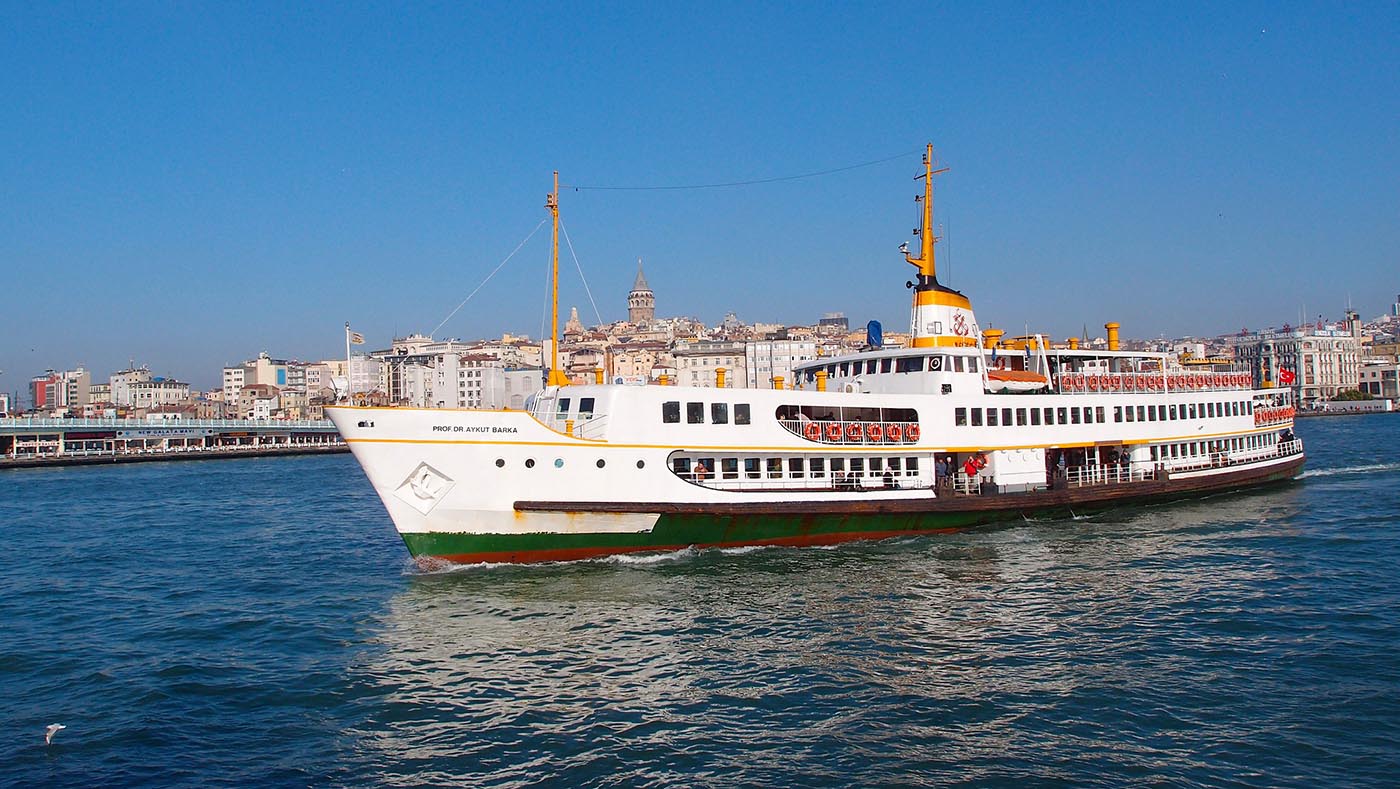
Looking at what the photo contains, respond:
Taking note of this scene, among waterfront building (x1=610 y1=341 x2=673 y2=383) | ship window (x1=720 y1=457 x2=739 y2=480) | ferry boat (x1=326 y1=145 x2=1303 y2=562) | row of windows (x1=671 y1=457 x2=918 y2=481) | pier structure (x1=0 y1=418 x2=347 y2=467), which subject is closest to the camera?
ferry boat (x1=326 y1=145 x2=1303 y2=562)

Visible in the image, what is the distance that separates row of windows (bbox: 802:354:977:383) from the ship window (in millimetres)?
7063

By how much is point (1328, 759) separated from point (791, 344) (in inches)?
4618

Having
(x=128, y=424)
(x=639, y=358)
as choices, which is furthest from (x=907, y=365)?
(x=639, y=358)

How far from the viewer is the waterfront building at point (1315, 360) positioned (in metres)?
152

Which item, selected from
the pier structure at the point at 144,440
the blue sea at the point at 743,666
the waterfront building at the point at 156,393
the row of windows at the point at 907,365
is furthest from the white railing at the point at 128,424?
the waterfront building at the point at 156,393

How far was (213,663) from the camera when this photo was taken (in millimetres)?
14758

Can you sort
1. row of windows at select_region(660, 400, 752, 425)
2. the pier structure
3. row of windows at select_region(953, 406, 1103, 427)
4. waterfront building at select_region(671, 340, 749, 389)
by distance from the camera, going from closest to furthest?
1. row of windows at select_region(660, 400, 752, 425)
2. row of windows at select_region(953, 406, 1103, 427)
3. the pier structure
4. waterfront building at select_region(671, 340, 749, 389)

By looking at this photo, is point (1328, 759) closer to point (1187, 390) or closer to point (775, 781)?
point (775, 781)

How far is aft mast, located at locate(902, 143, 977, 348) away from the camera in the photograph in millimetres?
27078

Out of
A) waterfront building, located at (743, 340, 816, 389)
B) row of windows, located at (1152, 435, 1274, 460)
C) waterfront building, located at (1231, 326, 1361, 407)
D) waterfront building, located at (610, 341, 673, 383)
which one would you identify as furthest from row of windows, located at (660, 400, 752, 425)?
waterfront building, located at (1231, 326, 1361, 407)

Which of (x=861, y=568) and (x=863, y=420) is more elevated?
(x=863, y=420)

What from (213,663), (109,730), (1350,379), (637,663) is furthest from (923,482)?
(1350,379)

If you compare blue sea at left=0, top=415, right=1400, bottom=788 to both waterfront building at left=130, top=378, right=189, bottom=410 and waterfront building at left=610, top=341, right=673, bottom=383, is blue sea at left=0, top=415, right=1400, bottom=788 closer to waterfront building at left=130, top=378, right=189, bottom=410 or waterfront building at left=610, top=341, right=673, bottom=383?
waterfront building at left=610, top=341, right=673, bottom=383

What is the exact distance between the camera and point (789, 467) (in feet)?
72.8
